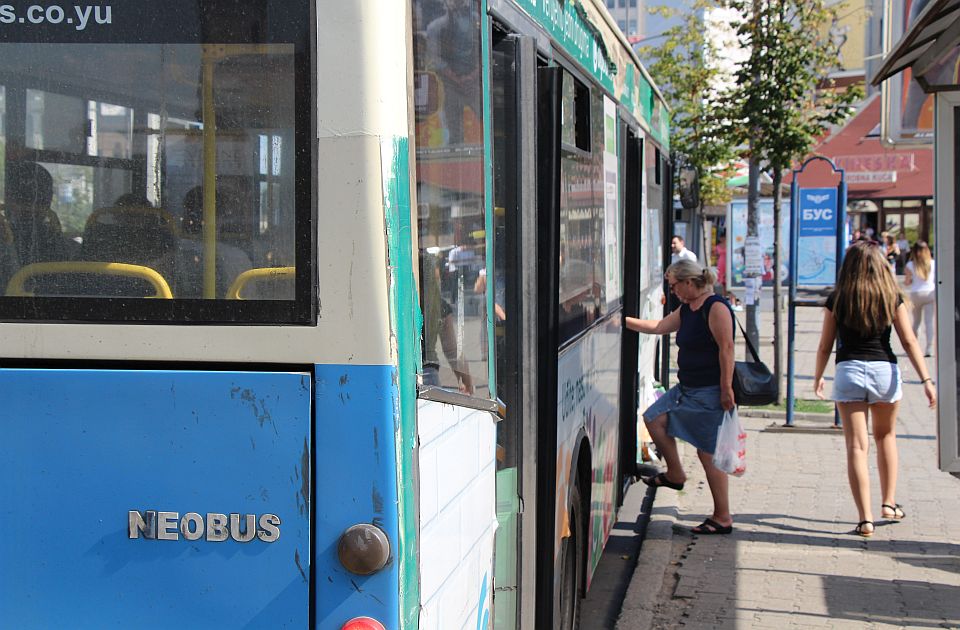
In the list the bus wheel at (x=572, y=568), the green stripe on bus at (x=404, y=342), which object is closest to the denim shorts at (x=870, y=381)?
the bus wheel at (x=572, y=568)

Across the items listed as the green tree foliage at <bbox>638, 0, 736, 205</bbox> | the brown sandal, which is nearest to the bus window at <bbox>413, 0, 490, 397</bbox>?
the brown sandal

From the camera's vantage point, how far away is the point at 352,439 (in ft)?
8.30

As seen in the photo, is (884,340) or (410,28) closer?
(410,28)

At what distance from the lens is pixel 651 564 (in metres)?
6.95

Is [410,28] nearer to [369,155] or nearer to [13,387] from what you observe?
[369,155]

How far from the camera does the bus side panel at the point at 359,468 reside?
2.52m

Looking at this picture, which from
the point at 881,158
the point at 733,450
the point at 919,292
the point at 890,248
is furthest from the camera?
the point at 881,158

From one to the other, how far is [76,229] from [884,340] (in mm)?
5781

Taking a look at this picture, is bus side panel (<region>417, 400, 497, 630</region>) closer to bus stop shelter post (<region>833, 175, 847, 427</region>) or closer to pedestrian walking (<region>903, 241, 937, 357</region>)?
bus stop shelter post (<region>833, 175, 847, 427</region>)

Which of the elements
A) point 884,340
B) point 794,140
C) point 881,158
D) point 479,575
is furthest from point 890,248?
point 479,575

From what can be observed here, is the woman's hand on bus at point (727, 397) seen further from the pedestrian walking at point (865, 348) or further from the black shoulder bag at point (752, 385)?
the pedestrian walking at point (865, 348)

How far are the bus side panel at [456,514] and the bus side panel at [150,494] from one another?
32cm

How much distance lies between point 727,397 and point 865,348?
37.4 inches

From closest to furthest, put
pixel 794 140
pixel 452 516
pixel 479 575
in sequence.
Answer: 1. pixel 452 516
2. pixel 479 575
3. pixel 794 140
